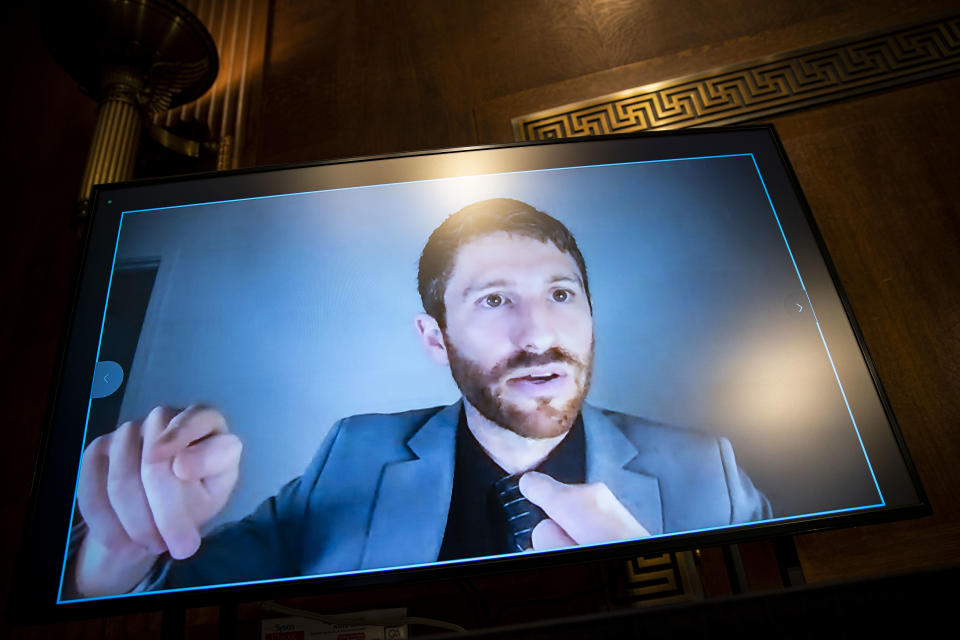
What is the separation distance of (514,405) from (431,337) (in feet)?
0.65

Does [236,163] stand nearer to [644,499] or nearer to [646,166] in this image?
[646,166]

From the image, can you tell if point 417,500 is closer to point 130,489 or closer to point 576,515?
point 576,515

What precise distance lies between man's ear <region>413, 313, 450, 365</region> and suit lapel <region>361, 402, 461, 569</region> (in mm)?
95

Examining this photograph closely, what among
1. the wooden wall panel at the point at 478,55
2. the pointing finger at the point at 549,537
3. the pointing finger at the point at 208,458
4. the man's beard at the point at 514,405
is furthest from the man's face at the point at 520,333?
the wooden wall panel at the point at 478,55

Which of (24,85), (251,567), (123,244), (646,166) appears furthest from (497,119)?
(24,85)

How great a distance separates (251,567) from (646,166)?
1.03 m

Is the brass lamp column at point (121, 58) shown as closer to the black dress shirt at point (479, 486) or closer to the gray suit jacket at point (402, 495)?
the gray suit jacket at point (402, 495)

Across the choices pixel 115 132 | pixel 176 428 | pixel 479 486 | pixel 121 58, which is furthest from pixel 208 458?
pixel 121 58

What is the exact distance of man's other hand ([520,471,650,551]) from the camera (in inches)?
35.1

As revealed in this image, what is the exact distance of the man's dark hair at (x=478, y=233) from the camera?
1.10 metres

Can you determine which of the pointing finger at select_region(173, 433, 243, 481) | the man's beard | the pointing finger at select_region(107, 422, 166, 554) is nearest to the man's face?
the man's beard

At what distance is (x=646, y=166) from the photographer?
47.5 inches

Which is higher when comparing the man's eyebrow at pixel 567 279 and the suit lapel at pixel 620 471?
the man's eyebrow at pixel 567 279

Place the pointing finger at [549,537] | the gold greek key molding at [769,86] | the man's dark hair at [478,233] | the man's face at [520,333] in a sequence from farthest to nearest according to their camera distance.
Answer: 1. the gold greek key molding at [769,86]
2. the man's dark hair at [478,233]
3. the man's face at [520,333]
4. the pointing finger at [549,537]
